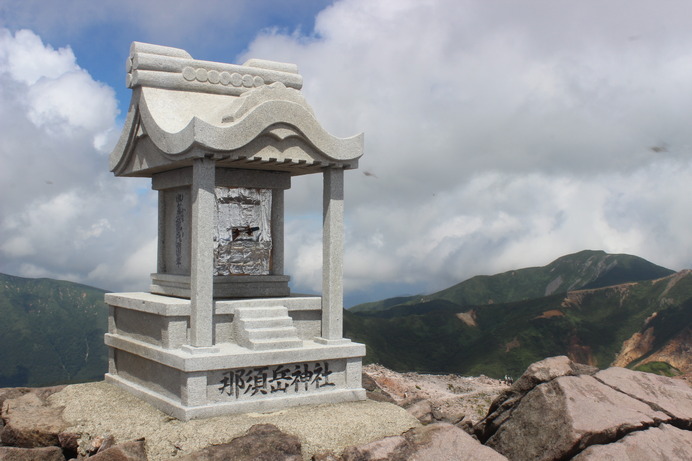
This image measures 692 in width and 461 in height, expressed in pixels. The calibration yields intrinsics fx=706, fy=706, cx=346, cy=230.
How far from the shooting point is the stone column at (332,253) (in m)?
12.2

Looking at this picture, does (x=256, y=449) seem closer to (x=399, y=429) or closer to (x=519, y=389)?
(x=399, y=429)

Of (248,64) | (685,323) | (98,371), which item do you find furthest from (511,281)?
(98,371)

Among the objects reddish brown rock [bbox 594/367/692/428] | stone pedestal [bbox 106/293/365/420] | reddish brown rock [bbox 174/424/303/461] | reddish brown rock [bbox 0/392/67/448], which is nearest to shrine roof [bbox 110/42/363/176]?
stone pedestal [bbox 106/293/365/420]

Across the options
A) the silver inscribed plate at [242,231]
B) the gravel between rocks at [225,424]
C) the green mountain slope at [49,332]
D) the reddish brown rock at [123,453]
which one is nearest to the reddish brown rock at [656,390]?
the gravel between rocks at [225,424]

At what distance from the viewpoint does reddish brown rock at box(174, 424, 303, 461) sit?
910 centimetres

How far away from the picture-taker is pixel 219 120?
38.8ft

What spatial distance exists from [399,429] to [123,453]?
12.8 ft

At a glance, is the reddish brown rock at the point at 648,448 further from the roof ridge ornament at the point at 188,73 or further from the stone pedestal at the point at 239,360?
the roof ridge ornament at the point at 188,73

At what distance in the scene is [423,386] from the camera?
19625 millimetres

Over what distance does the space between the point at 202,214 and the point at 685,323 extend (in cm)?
3935

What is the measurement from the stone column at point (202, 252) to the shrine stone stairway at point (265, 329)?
0.63 meters

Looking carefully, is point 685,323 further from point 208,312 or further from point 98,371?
point 98,371

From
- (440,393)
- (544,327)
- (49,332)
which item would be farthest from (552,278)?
(49,332)

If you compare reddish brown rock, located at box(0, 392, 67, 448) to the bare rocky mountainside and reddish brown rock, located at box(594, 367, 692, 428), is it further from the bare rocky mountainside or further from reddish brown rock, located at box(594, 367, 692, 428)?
reddish brown rock, located at box(594, 367, 692, 428)
